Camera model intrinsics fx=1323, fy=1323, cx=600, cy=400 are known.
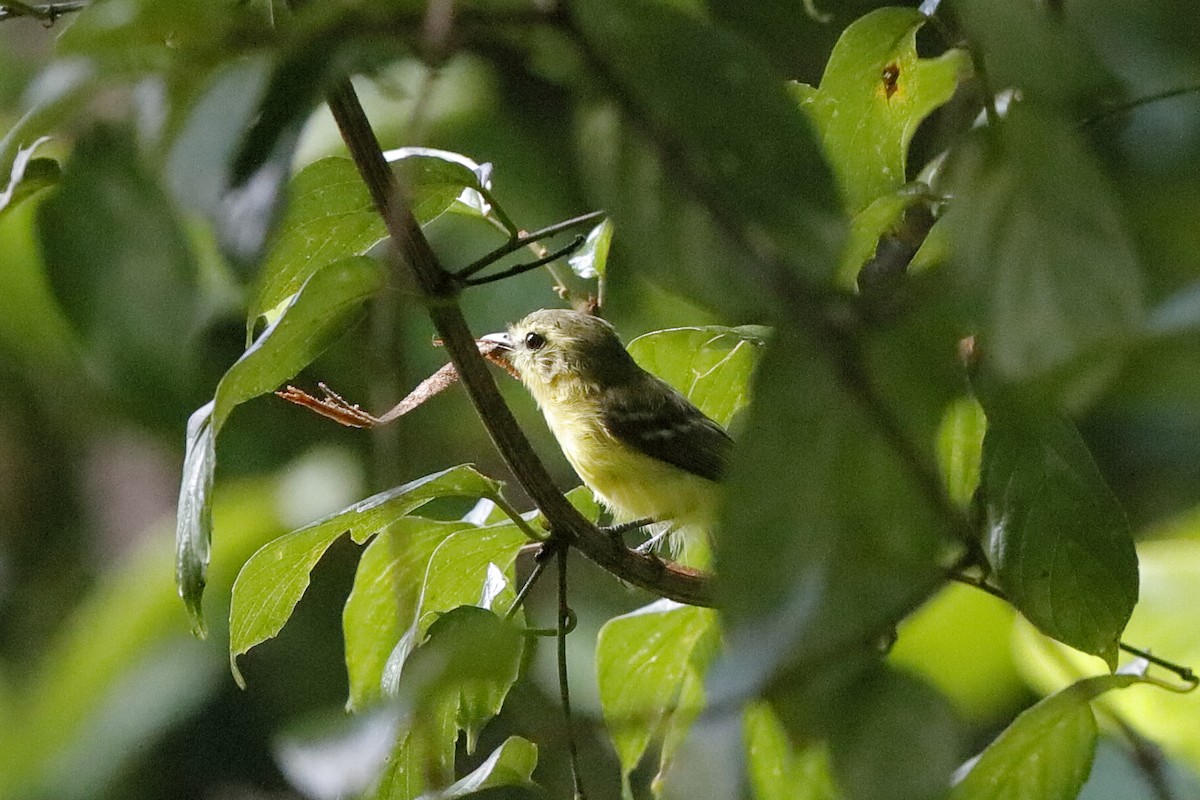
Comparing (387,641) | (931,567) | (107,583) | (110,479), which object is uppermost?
(931,567)

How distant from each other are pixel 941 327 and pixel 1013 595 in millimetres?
360

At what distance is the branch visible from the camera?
23.2 inches

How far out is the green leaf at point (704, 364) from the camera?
0.93 m

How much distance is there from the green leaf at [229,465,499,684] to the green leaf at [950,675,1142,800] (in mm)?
329

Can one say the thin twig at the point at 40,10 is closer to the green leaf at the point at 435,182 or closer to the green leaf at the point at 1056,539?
the green leaf at the point at 435,182

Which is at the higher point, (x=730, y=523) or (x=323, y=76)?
(x=323, y=76)

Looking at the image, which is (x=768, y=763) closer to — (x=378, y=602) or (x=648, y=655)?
(x=648, y=655)

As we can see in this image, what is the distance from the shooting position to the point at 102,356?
37 centimetres

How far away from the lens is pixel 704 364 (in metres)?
0.95

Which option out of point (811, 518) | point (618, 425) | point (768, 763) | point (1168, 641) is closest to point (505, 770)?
point (768, 763)

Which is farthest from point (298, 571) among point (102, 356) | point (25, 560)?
point (25, 560)

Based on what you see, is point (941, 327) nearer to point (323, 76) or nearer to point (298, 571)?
point (323, 76)

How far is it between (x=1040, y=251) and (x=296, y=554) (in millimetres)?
548

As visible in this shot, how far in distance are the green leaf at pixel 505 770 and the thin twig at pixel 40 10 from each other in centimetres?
42
